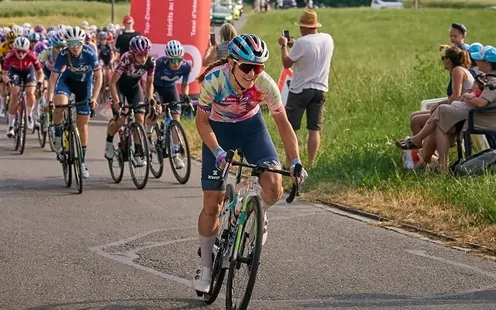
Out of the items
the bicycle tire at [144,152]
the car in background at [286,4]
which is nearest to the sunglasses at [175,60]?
the bicycle tire at [144,152]

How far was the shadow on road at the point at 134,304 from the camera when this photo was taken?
7598mm

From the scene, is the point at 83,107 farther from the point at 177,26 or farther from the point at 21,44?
the point at 177,26

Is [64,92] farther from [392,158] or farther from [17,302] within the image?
[17,302]

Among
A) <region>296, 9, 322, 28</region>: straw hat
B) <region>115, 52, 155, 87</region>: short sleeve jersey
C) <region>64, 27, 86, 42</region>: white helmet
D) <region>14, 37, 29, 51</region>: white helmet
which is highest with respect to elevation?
<region>296, 9, 322, 28</region>: straw hat

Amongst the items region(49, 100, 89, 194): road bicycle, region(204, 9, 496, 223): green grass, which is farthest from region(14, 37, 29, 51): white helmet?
region(49, 100, 89, 194): road bicycle

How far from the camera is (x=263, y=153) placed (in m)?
7.71

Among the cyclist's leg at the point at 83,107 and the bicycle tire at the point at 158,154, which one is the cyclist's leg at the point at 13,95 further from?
the bicycle tire at the point at 158,154

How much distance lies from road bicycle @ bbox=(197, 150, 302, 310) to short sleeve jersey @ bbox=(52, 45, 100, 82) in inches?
270

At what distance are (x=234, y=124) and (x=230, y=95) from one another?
0.31 m

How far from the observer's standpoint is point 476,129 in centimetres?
1215

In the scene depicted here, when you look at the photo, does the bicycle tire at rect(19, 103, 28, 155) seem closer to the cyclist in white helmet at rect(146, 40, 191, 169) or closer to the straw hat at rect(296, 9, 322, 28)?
the cyclist in white helmet at rect(146, 40, 191, 169)

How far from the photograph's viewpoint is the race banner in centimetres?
2331

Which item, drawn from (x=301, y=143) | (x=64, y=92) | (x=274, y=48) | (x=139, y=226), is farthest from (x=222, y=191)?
(x=274, y=48)

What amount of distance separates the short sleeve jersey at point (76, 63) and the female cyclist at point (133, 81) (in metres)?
0.34
